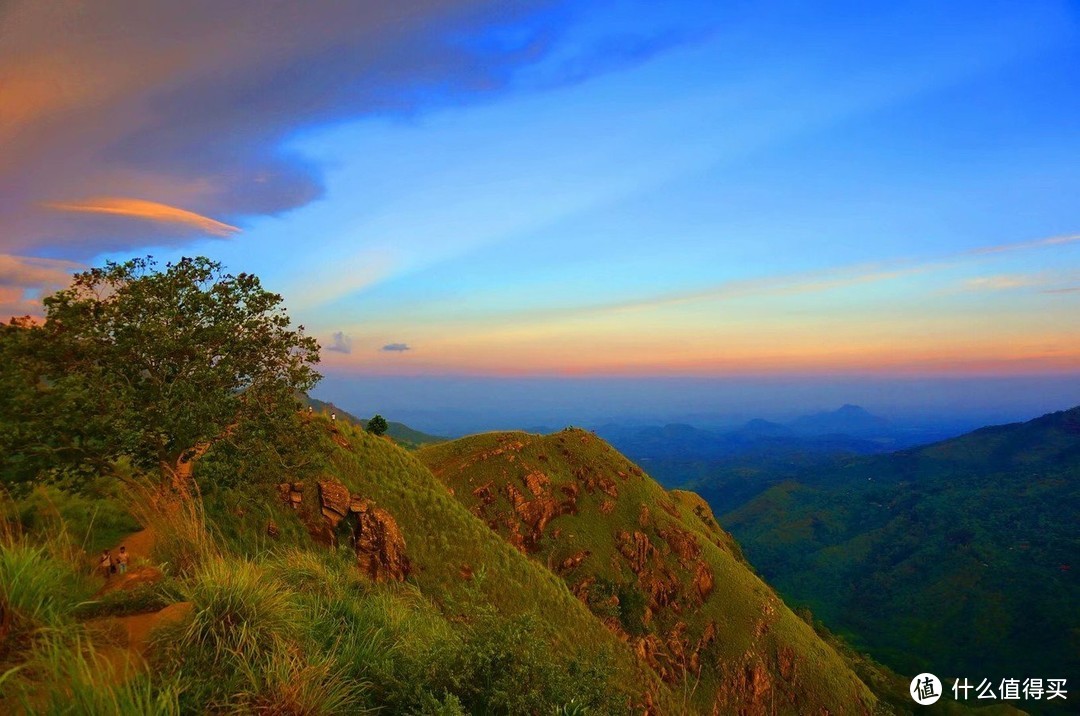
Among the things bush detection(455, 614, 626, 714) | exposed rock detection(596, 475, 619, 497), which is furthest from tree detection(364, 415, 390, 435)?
bush detection(455, 614, 626, 714)

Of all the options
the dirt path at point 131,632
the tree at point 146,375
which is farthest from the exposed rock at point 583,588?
the dirt path at point 131,632

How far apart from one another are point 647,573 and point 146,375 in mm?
50805

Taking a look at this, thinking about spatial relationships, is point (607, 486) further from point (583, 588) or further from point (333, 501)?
point (333, 501)

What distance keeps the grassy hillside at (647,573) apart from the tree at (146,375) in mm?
32897

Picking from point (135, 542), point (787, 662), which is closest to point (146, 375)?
point (135, 542)

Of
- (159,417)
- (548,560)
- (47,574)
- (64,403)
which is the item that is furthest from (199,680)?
(548,560)

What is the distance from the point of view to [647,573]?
181 ft

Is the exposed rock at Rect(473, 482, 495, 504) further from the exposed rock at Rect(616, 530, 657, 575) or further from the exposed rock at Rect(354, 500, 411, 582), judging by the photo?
the exposed rock at Rect(354, 500, 411, 582)

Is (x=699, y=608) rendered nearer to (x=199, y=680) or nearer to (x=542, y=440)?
(x=542, y=440)

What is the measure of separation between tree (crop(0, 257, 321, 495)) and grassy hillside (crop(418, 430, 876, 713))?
108ft

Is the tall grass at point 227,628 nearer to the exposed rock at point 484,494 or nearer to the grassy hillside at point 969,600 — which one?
the exposed rock at point 484,494

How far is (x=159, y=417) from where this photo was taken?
667 inches

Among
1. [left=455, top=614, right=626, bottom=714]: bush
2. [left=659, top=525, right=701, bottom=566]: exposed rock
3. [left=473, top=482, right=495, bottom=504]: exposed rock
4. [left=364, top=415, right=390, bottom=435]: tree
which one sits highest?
[left=455, top=614, right=626, bottom=714]: bush

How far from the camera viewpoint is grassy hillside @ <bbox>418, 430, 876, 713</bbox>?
165 ft
